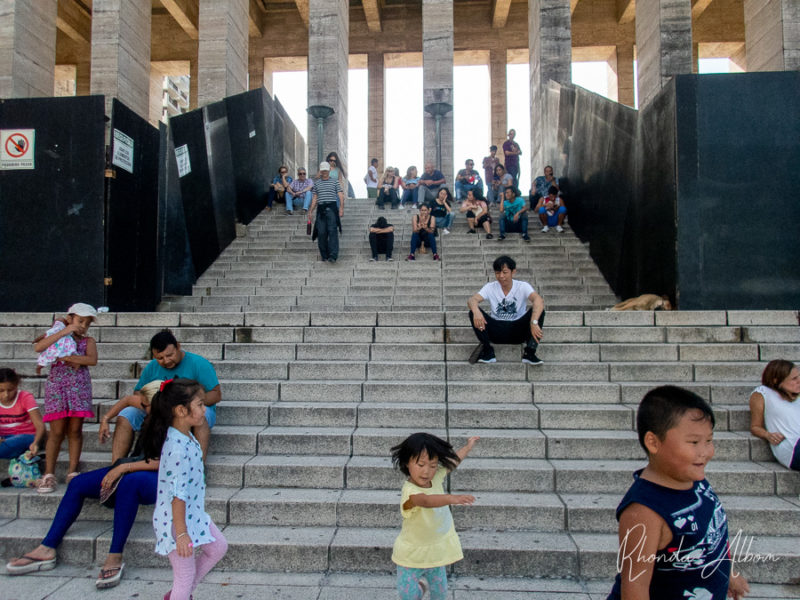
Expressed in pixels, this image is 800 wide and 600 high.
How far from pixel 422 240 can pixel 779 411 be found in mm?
6707

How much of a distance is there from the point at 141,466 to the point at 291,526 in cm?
104

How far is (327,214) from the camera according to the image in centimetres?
983

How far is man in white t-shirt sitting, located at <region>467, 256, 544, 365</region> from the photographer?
543 cm

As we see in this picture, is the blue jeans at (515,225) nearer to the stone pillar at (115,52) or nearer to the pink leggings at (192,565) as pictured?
the pink leggings at (192,565)

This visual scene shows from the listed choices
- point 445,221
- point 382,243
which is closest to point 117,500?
point 382,243

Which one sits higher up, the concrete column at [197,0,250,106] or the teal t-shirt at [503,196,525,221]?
the concrete column at [197,0,250,106]

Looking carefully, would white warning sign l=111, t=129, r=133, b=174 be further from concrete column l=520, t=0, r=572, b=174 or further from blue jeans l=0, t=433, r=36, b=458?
concrete column l=520, t=0, r=572, b=174

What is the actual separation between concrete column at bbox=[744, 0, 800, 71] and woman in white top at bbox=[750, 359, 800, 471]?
452 inches

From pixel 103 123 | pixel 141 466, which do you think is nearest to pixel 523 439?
pixel 141 466

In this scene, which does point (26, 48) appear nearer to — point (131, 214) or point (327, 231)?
point (131, 214)

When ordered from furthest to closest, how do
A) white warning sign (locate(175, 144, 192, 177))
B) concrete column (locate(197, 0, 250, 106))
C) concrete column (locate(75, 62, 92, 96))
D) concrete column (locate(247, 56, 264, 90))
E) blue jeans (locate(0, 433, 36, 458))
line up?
concrete column (locate(247, 56, 264, 90))
concrete column (locate(75, 62, 92, 96))
concrete column (locate(197, 0, 250, 106))
white warning sign (locate(175, 144, 192, 177))
blue jeans (locate(0, 433, 36, 458))

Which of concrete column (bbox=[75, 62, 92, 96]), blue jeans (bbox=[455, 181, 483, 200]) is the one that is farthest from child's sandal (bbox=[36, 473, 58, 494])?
concrete column (bbox=[75, 62, 92, 96])

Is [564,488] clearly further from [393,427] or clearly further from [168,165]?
[168,165]

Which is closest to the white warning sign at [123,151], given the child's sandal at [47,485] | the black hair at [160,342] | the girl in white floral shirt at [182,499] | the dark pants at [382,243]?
the dark pants at [382,243]
